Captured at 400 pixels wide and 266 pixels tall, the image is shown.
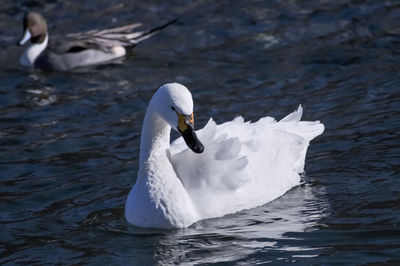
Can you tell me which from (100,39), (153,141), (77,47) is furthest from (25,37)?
(153,141)

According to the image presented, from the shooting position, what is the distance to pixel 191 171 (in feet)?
24.2

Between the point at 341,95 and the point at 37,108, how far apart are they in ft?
13.0

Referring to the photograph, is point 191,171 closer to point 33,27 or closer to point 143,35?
point 143,35

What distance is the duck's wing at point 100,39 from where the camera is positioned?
13.6m

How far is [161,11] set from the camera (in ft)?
49.2

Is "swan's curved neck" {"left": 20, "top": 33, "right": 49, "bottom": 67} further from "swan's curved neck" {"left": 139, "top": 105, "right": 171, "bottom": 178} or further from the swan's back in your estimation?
"swan's curved neck" {"left": 139, "top": 105, "right": 171, "bottom": 178}

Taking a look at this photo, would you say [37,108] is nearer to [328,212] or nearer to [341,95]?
[341,95]

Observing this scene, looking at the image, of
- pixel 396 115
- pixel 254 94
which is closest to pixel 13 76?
pixel 254 94

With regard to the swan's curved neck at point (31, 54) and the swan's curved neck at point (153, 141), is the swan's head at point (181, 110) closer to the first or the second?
the swan's curved neck at point (153, 141)

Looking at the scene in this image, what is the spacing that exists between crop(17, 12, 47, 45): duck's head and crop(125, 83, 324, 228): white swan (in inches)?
261

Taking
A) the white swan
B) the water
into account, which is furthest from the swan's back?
the water

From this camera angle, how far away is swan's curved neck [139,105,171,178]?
7461 mm

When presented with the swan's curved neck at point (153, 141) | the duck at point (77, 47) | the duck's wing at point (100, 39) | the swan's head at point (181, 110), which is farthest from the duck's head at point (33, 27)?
the swan's head at point (181, 110)

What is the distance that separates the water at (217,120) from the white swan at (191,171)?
0.43 ft
